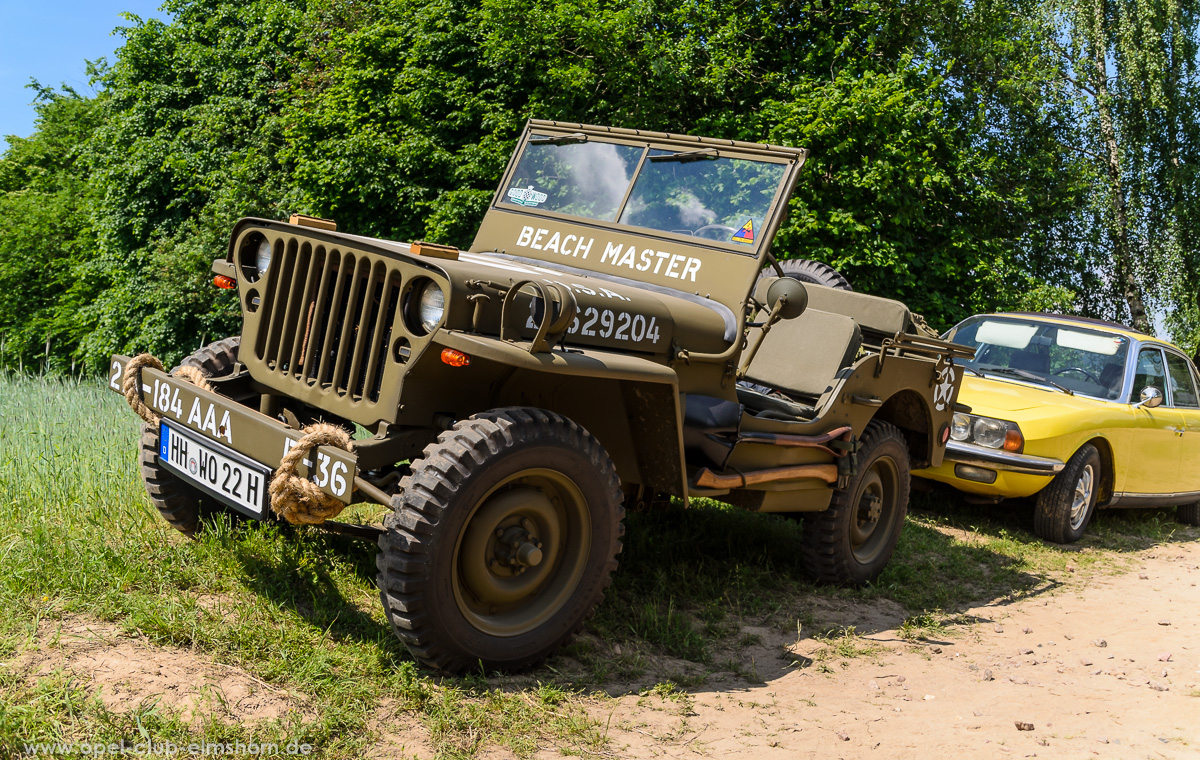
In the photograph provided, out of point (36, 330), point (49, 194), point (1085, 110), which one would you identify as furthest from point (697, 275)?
point (49, 194)

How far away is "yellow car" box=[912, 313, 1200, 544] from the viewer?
6824 mm

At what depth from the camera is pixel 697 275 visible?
474 cm

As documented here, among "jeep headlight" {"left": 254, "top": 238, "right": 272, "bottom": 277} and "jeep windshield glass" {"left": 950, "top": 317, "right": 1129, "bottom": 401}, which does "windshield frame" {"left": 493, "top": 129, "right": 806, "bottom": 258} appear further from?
"jeep windshield glass" {"left": 950, "top": 317, "right": 1129, "bottom": 401}

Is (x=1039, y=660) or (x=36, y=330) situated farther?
(x=36, y=330)

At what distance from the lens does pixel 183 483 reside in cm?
448

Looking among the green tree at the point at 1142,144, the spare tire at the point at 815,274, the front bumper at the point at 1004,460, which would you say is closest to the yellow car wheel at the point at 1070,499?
the front bumper at the point at 1004,460

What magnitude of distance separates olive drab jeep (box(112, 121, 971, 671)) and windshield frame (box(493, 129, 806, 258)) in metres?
0.01

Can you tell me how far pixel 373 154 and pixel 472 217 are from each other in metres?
2.34

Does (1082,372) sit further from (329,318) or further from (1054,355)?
(329,318)

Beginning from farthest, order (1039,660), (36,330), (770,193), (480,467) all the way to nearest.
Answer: (36,330) < (770,193) < (1039,660) < (480,467)

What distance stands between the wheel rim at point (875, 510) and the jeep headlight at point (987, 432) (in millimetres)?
1328

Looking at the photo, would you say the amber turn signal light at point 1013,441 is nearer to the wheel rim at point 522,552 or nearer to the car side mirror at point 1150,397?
the car side mirror at point 1150,397

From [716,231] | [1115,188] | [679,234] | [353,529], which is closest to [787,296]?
[716,231]

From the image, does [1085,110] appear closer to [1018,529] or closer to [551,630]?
[1018,529]
